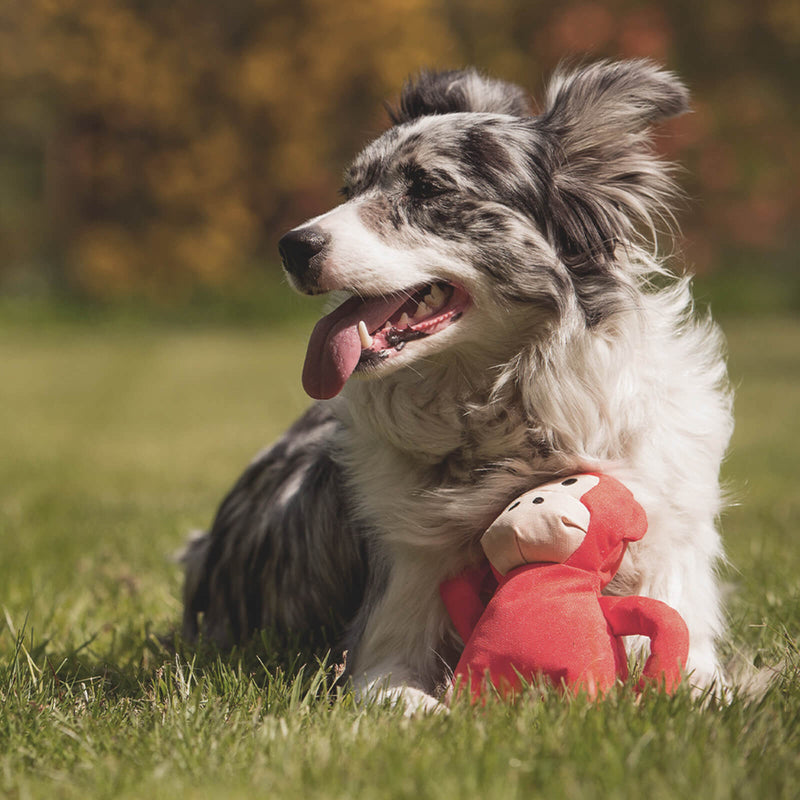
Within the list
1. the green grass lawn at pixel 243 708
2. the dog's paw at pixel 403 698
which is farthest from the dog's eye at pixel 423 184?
the dog's paw at pixel 403 698

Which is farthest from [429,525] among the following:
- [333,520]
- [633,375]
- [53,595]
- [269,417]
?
[269,417]

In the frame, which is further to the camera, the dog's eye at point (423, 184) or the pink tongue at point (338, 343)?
the dog's eye at point (423, 184)

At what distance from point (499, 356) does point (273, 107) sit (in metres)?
21.5

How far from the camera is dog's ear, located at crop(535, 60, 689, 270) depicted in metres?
2.97

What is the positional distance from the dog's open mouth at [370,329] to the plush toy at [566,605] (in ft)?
1.82

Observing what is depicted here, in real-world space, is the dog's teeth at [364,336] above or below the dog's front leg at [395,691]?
above

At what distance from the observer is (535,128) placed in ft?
10.2

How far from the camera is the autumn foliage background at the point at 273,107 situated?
2238 cm

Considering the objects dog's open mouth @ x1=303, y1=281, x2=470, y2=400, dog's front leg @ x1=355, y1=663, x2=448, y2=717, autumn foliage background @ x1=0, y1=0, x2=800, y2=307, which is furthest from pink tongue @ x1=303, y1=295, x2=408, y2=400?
autumn foliage background @ x1=0, y1=0, x2=800, y2=307

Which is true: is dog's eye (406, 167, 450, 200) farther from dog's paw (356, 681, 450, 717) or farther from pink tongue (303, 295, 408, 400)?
dog's paw (356, 681, 450, 717)

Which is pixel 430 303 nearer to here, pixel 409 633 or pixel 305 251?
pixel 305 251

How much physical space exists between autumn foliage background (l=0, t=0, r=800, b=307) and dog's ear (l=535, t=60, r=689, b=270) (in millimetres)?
18959

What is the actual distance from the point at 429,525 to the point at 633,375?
0.71 m

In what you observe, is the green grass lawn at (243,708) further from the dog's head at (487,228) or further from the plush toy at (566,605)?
the dog's head at (487,228)
